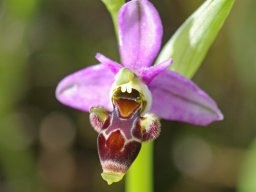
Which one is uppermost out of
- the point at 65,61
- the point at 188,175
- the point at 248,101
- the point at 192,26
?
the point at 192,26

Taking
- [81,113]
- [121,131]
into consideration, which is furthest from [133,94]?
[81,113]

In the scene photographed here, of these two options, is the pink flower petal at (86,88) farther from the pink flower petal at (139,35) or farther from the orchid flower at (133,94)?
the pink flower petal at (139,35)

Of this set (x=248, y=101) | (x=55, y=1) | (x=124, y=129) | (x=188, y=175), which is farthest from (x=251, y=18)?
(x=124, y=129)

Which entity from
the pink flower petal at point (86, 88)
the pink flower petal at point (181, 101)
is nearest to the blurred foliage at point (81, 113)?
the pink flower petal at point (86, 88)

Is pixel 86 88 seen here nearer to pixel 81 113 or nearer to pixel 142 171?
pixel 142 171

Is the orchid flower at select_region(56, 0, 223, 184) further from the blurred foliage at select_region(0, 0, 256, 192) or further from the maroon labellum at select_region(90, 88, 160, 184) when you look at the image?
the blurred foliage at select_region(0, 0, 256, 192)

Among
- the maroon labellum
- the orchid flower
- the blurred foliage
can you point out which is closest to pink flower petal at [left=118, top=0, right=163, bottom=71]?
the orchid flower

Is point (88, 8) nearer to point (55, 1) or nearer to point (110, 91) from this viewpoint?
point (55, 1)

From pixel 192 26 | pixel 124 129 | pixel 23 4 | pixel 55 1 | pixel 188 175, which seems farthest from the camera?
pixel 55 1
